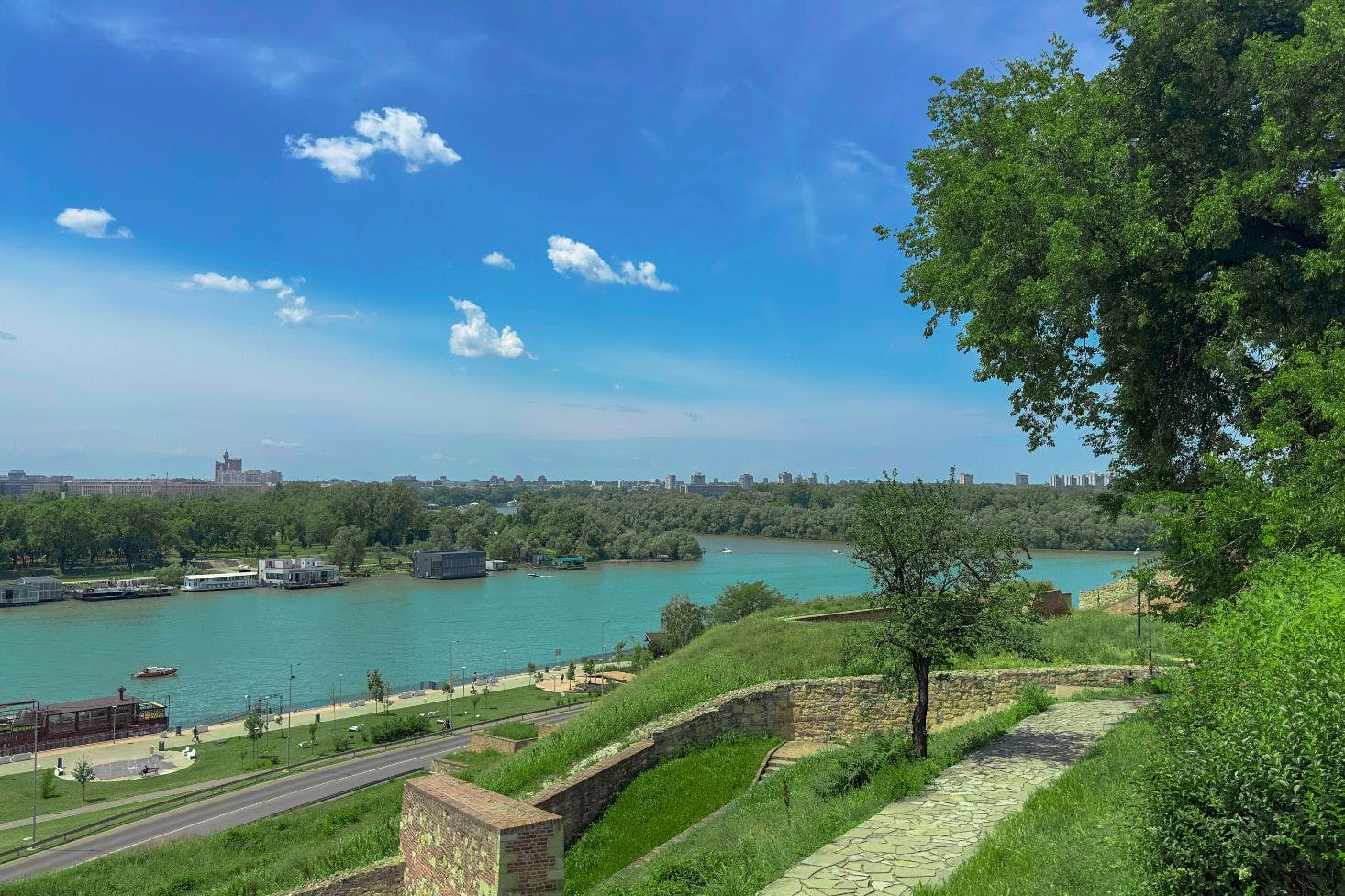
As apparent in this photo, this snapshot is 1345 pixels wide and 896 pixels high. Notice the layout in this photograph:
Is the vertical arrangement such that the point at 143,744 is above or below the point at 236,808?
below

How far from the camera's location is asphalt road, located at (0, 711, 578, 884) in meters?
25.6

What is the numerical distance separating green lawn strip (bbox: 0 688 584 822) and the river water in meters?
7.28

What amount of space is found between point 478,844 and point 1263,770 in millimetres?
7321

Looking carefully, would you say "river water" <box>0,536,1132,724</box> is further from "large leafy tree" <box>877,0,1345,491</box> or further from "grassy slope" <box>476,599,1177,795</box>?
"large leafy tree" <box>877,0,1345,491</box>

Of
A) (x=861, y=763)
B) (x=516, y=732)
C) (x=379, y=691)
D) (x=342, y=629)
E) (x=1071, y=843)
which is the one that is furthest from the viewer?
(x=342, y=629)

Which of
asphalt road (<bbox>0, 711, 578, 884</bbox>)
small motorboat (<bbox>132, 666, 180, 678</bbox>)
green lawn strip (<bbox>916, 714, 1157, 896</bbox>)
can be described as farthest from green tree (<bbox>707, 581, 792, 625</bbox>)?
green lawn strip (<bbox>916, 714, 1157, 896</bbox>)

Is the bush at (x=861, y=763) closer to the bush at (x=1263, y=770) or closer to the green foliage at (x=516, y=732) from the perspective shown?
the bush at (x=1263, y=770)

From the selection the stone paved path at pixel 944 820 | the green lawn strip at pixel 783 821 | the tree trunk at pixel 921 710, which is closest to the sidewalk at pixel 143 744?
the green lawn strip at pixel 783 821

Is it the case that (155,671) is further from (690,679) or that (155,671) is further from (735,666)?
(735,666)

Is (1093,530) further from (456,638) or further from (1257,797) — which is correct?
(1257,797)

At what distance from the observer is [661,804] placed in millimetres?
13211

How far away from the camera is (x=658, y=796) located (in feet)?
44.1

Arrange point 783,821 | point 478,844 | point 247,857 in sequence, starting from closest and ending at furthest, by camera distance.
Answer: point 478,844, point 783,821, point 247,857

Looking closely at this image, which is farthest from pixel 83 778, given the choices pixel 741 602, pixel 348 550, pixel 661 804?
pixel 348 550
